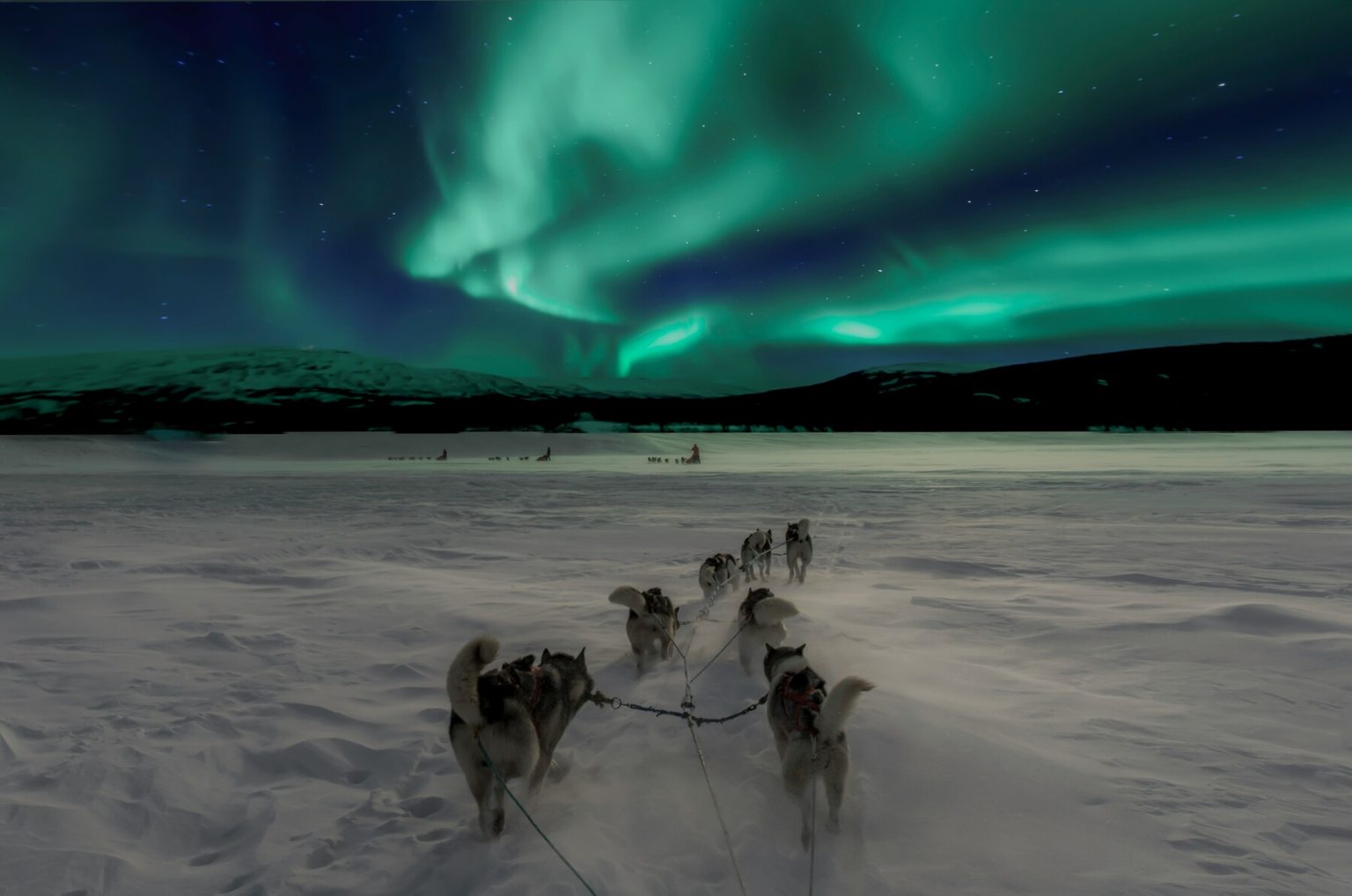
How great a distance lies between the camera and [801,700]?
268 centimetres

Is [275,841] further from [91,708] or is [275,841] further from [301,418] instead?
[301,418]

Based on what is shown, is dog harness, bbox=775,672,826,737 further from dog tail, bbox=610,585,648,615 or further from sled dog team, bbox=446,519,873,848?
dog tail, bbox=610,585,648,615

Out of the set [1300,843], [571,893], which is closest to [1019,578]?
[1300,843]

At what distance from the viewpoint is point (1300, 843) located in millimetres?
2590

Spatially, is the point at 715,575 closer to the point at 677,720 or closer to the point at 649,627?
the point at 649,627

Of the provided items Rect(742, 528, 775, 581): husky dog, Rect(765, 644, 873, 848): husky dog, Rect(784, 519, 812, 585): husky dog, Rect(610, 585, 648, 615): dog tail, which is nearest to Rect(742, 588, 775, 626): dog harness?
Rect(610, 585, 648, 615): dog tail

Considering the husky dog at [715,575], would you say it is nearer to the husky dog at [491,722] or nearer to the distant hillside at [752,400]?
the husky dog at [491,722]

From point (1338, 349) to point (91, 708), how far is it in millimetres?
142090

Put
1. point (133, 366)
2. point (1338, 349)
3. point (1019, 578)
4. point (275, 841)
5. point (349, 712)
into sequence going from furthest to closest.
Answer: point (133, 366) → point (1338, 349) → point (1019, 578) → point (349, 712) → point (275, 841)

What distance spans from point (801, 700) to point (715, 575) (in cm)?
420

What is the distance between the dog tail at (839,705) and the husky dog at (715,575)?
14.0 feet

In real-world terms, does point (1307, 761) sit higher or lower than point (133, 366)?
lower

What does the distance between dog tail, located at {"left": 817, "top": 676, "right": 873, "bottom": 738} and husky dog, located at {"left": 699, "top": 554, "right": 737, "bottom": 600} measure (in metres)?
4.26

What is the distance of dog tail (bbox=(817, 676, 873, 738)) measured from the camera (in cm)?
232
